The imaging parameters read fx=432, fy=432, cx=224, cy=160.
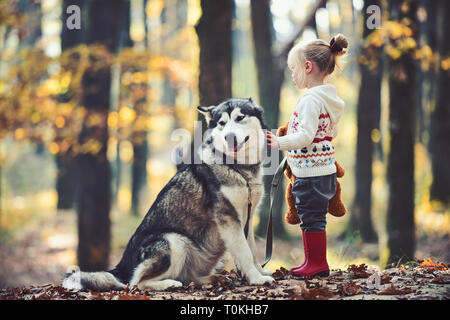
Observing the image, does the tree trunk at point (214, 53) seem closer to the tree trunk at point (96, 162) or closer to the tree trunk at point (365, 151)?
the tree trunk at point (96, 162)

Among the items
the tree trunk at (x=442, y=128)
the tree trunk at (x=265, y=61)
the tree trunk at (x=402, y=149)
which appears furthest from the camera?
the tree trunk at (x=442, y=128)

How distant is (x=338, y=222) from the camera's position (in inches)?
507

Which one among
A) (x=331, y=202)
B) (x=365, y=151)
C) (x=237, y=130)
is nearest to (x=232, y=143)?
(x=237, y=130)

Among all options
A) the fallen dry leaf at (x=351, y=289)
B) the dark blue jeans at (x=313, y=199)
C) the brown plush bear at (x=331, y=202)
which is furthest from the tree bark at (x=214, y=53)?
the fallen dry leaf at (x=351, y=289)

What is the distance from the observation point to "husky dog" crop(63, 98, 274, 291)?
378 cm

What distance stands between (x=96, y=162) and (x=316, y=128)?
19.4ft

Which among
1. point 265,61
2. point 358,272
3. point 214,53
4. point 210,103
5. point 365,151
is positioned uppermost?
point 265,61

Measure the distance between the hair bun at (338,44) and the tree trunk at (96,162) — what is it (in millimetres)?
5616

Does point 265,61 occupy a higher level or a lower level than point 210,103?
higher

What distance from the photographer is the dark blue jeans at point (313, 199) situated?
11.9ft

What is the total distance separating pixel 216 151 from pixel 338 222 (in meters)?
9.77

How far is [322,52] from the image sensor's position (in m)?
3.61

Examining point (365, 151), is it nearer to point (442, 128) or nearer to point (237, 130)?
point (442, 128)

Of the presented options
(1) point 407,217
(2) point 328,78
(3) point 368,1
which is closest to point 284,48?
(3) point 368,1
